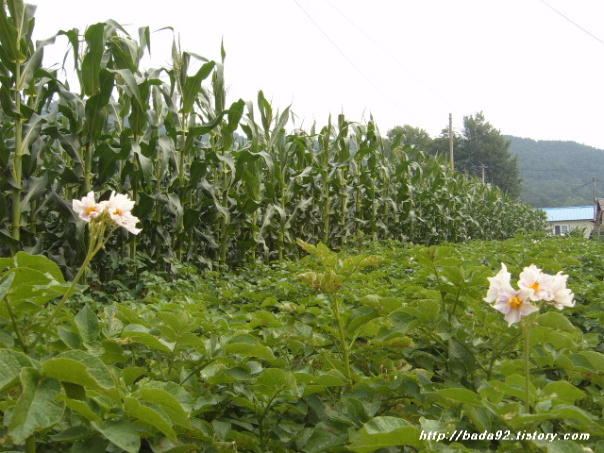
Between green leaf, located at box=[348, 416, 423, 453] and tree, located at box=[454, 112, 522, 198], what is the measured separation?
195 ft

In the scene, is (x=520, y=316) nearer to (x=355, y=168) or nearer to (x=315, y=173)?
(x=315, y=173)

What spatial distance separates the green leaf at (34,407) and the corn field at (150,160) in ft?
12.2

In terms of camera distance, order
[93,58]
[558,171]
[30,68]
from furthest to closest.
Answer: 1. [558,171]
2. [93,58]
3. [30,68]

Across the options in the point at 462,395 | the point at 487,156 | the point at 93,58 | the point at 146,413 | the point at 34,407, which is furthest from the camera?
the point at 487,156

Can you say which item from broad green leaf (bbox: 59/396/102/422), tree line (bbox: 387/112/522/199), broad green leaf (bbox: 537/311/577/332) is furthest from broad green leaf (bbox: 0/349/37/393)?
tree line (bbox: 387/112/522/199)

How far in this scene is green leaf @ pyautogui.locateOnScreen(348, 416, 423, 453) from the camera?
1.01 metres

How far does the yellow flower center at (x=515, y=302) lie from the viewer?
113 centimetres

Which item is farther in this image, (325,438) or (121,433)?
(325,438)

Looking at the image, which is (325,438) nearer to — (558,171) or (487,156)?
(487,156)

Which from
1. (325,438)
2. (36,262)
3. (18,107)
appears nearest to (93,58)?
(18,107)

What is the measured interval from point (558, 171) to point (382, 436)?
7733 cm

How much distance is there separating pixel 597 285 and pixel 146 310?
2.89m

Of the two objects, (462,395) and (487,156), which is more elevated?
(487,156)

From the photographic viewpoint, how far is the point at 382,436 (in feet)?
3.30
